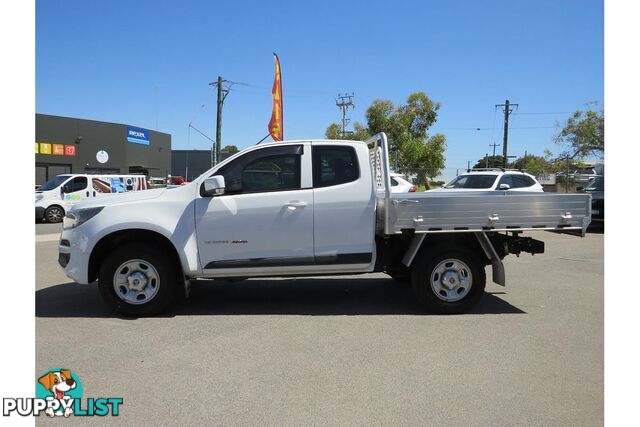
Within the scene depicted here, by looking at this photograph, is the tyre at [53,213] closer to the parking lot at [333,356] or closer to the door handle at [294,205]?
the parking lot at [333,356]

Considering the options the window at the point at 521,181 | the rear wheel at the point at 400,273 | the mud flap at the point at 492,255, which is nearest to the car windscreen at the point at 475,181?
the window at the point at 521,181

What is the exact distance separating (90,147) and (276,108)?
2432 centimetres

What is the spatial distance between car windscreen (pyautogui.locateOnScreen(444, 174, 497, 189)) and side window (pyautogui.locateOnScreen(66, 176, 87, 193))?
13547 millimetres

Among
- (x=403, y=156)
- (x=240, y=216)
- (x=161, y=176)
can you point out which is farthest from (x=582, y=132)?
(x=161, y=176)

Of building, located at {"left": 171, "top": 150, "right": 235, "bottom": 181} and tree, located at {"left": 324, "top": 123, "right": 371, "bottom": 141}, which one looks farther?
building, located at {"left": 171, "top": 150, "right": 235, "bottom": 181}

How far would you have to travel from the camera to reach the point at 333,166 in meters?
5.89

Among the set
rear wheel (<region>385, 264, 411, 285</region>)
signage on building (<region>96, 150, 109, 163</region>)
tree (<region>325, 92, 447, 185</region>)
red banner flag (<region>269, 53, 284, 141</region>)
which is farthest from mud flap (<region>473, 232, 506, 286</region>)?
signage on building (<region>96, 150, 109, 163</region>)

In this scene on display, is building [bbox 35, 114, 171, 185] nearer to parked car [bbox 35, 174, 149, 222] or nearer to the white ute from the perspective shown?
parked car [bbox 35, 174, 149, 222]

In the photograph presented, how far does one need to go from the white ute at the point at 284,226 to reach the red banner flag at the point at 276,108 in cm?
1734

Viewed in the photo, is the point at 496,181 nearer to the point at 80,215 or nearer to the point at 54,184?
the point at 80,215

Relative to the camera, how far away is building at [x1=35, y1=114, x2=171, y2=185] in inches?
1473

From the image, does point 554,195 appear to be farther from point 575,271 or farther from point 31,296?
point 31,296

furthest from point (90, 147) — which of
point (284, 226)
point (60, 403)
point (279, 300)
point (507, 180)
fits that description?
point (60, 403)

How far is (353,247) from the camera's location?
19.2 feet
